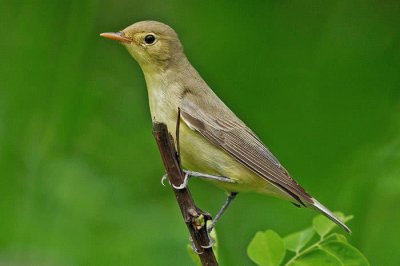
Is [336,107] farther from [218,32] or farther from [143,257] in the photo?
[143,257]

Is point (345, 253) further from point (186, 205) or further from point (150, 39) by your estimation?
point (150, 39)

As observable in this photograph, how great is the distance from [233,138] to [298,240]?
71 centimetres

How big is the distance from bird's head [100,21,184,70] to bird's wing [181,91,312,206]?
19cm

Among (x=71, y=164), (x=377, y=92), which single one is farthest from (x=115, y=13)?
(x=377, y=92)

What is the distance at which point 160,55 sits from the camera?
418cm

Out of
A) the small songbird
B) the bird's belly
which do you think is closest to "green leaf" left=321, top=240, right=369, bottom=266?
the small songbird

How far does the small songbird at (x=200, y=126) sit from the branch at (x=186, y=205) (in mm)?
708

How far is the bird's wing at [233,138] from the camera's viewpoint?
12.9 ft

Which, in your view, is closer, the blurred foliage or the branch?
the branch

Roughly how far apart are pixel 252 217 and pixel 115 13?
1.22 metres

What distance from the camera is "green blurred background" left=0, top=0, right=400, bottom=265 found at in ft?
16.2

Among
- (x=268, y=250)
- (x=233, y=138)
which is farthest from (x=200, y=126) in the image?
(x=268, y=250)

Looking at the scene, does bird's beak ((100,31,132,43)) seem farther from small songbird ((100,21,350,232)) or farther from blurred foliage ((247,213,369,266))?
blurred foliage ((247,213,369,266))

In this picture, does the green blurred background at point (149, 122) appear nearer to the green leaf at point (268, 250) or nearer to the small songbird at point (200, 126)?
the small songbird at point (200, 126)
